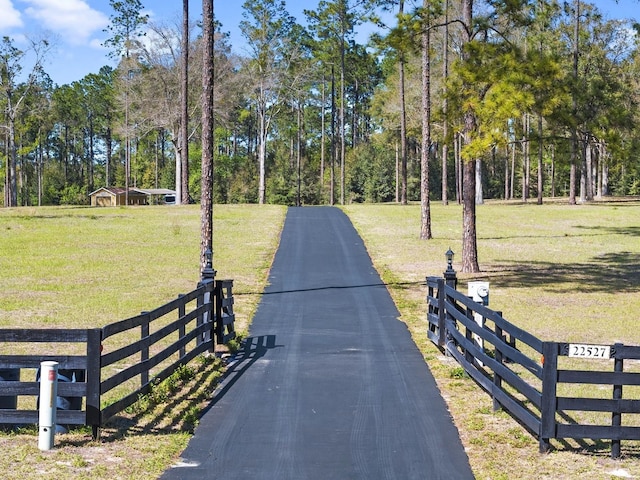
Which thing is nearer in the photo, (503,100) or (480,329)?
(480,329)

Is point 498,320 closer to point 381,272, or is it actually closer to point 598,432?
point 598,432

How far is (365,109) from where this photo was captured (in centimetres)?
8644

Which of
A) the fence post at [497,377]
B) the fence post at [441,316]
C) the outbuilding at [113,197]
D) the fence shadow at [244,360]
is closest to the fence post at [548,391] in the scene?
the fence post at [497,377]

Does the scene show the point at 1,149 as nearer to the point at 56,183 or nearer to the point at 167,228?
the point at 56,183

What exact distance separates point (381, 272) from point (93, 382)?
50.9ft

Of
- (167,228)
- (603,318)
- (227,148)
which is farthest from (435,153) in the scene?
(603,318)

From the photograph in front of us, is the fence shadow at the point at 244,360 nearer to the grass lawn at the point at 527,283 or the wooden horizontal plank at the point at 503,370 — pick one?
the grass lawn at the point at 527,283

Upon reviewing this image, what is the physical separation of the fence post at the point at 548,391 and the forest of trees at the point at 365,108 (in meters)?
12.8

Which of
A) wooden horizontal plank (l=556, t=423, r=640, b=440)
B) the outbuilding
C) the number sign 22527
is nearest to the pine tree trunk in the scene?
wooden horizontal plank (l=556, t=423, r=640, b=440)

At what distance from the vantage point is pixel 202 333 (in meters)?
11.6

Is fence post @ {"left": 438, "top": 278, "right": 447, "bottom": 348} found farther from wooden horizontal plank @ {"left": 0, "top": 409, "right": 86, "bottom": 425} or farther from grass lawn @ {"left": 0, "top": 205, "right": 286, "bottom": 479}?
wooden horizontal plank @ {"left": 0, "top": 409, "right": 86, "bottom": 425}

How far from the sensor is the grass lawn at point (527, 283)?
7.12 metres

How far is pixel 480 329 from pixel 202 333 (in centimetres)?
452

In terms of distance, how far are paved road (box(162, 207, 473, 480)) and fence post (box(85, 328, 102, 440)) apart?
3.21 feet
